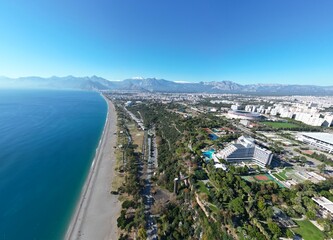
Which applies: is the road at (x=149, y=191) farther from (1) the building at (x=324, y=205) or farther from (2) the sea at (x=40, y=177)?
(1) the building at (x=324, y=205)

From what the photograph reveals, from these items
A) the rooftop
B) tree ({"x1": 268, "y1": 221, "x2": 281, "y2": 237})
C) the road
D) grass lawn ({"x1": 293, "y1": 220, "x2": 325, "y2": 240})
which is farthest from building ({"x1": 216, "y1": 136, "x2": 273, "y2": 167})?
tree ({"x1": 268, "y1": 221, "x2": 281, "y2": 237})

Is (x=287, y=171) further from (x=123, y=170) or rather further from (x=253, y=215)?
(x=123, y=170)

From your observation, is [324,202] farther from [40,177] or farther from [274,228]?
[40,177]

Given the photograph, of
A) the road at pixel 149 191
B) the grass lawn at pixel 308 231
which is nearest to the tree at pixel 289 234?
A: the grass lawn at pixel 308 231

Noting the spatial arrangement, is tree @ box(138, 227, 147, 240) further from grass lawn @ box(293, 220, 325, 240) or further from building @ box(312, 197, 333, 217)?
building @ box(312, 197, 333, 217)

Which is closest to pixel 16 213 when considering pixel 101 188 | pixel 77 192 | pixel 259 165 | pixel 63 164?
pixel 77 192

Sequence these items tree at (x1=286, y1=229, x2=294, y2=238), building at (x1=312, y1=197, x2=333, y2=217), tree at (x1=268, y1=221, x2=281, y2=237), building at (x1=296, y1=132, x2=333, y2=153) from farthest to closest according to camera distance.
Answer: building at (x1=296, y1=132, x2=333, y2=153), building at (x1=312, y1=197, x2=333, y2=217), tree at (x1=268, y1=221, x2=281, y2=237), tree at (x1=286, y1=229, x2=294, y2=238)
